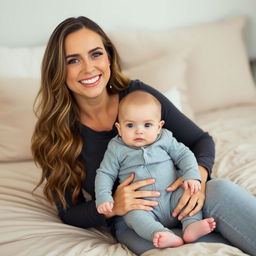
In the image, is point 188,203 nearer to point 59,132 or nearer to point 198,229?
point 198,229

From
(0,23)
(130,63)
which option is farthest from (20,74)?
(130,63)

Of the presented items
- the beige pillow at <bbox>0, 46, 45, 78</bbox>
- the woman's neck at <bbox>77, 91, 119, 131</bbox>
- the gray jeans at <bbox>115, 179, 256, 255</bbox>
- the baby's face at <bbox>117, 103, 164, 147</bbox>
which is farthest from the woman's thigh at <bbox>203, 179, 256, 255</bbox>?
the beige pillow at <bbox>0, 46, 45, 78</bbox>

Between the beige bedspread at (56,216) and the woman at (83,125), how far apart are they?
0.21ft

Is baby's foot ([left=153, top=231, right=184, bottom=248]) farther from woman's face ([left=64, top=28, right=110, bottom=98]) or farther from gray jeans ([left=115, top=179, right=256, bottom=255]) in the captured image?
woman's face ([left=64, top=28, right=110, bottom=98])

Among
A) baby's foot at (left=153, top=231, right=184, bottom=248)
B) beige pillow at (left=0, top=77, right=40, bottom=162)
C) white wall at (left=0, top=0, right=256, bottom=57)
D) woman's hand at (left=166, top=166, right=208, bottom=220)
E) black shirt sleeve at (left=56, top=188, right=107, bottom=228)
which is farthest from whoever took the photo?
white wall at (left=0, top=0, right=256, bottom=57)

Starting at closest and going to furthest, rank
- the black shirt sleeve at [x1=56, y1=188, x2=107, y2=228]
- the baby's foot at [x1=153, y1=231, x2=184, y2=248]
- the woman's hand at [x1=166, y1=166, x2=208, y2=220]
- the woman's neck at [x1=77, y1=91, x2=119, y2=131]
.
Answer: the baby's foot at [x1=153, y1=231, x2=184, y2=248] → the woman's hand at [x1=166, y1=166, x2=208, y2=220] → the black shirt sleeve at [x1=56, y1=188, x2=107, y2=228] → the woman's neck at [x1=77, y1=91, x2=119, y2=131]

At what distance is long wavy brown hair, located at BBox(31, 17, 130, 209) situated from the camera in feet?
4.84

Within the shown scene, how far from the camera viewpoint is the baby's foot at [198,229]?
1191mm

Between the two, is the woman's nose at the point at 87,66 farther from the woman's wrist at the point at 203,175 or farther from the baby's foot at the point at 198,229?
the baby's foot at the point at 198,229

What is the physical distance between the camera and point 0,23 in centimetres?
226

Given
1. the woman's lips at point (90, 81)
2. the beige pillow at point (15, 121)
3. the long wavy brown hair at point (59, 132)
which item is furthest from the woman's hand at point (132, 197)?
the beige pillow at point (15, 121)

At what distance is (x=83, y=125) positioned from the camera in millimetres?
1551

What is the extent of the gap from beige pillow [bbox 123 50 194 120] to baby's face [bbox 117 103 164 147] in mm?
687

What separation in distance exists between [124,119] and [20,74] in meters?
1.02
